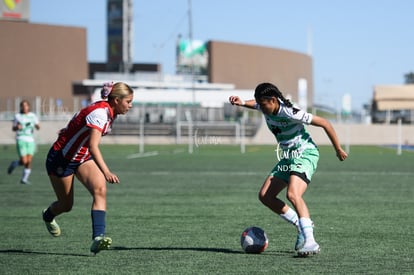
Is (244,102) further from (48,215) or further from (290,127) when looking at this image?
(48,215)

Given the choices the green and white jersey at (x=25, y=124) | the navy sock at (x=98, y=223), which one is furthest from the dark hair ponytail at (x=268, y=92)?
the green and white jersey at (x=25, y=124)

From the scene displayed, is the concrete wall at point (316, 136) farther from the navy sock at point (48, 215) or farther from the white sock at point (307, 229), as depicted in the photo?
the white sock at point (307, 229)

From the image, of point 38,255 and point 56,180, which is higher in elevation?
point 56,180

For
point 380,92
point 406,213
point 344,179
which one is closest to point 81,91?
point 380,92

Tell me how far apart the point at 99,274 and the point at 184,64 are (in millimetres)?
91034

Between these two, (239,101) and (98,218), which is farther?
(239,101)

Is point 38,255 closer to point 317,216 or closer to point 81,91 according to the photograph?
point 317,216

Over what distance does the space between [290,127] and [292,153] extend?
0.95ft

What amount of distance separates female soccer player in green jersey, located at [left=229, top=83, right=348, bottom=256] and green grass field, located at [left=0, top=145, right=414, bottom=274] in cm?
34

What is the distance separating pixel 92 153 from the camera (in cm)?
877

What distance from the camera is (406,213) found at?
1328 centimetres

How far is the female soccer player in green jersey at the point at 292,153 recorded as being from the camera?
905cm

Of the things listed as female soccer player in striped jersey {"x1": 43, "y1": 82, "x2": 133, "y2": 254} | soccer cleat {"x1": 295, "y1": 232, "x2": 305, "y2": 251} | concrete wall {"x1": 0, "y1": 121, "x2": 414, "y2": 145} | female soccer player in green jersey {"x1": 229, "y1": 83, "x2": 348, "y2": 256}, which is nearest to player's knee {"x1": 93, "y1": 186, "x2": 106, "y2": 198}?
female soccer player in striped jersey {"x1": 43, "y1": 82, "x2": 133, "y2": 254}

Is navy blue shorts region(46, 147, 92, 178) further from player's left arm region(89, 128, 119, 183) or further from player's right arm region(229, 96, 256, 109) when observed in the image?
player's right arm region(229, 96, 256, 109)
